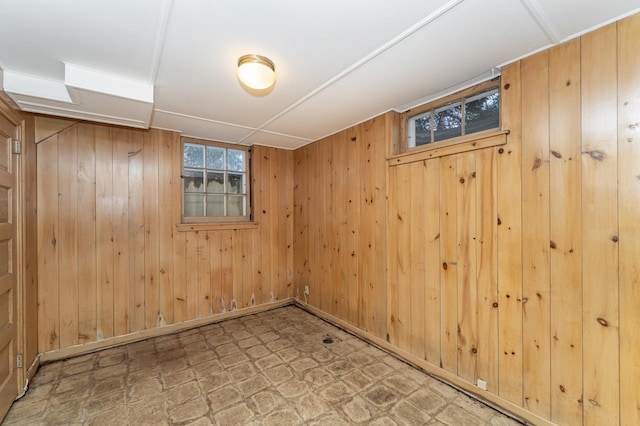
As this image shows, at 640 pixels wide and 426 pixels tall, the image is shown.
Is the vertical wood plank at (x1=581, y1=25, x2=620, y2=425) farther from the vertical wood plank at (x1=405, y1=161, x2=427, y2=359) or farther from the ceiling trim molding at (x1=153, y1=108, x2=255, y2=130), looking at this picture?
the ceiling trim molding at (x1=153, y1=108, x2=255, y2=130)

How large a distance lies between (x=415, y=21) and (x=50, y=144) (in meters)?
3.29

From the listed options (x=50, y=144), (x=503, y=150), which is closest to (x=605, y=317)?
(x=503, y=150)

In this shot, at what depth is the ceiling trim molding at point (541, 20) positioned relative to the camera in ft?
4.31

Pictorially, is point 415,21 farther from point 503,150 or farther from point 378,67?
point 503,150

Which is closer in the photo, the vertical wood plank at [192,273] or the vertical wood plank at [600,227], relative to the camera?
the vertical wood plank at [600,227]

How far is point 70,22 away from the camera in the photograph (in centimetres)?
140

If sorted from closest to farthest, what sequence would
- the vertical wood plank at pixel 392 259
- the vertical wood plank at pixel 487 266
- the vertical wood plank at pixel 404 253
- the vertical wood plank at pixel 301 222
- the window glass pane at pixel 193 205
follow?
the vertical wood plank at pixel 487 266
the vertical wood plank at pixel 404 253
the vertical wood plank at pixel 392 259
the window glass pane at pixel 193 205
the vertical wood plank at pixel 301 222

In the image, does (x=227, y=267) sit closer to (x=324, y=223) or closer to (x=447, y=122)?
(x=324, y=223)

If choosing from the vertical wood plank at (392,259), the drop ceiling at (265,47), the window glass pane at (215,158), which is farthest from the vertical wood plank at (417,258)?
the window glass pane at (215,158)

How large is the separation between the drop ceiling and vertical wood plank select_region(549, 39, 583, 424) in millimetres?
232

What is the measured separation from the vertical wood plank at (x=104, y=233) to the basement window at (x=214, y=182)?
2.45 feet

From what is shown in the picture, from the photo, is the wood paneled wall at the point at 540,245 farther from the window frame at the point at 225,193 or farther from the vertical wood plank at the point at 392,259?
the window frame at the point at 225,193

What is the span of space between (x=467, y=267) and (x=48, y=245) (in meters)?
3.75

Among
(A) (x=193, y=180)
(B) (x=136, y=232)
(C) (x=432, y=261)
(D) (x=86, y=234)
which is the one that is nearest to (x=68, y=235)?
(D) (x=86, y=234)
